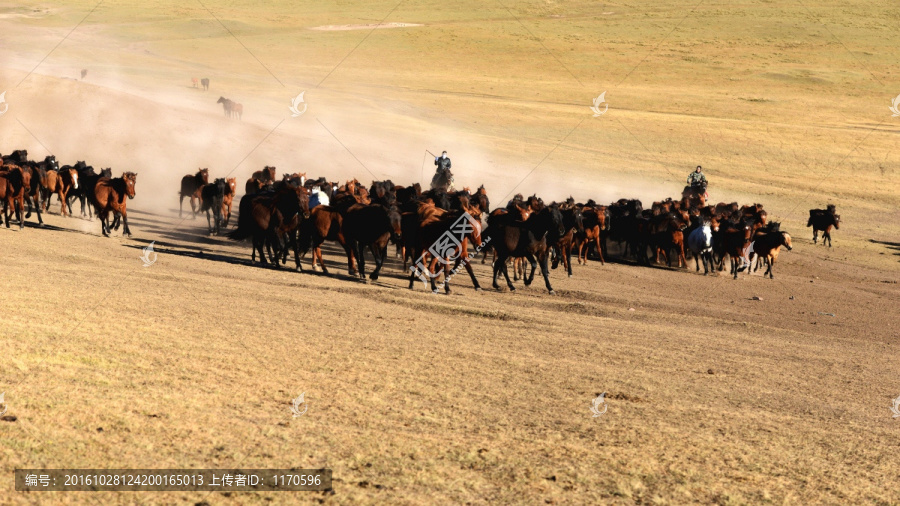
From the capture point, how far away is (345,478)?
784cm

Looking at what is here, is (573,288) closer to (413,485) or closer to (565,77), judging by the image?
(413,485)

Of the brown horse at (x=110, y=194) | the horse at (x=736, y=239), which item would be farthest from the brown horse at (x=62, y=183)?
the horse at (x=736, y=239)

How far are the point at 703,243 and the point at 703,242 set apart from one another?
0.09 feet

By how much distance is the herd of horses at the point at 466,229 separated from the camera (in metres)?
20.2

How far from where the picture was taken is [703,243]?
2653cm

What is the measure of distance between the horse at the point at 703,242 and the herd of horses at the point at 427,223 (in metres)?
0.03

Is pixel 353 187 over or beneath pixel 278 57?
beneath

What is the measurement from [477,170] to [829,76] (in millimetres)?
49673

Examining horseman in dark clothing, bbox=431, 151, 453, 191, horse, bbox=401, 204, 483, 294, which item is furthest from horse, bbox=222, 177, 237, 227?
horse, bbox=401, 204, 483, 294

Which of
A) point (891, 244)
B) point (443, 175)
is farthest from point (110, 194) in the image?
point (891, 244)

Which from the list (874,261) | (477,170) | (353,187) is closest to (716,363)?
(353,187)

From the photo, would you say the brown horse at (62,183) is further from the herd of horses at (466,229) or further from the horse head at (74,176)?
the herd of horses at (466,229)

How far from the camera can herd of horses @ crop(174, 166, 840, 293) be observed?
66.4ft

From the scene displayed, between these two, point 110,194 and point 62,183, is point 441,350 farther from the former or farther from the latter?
point 62,183
